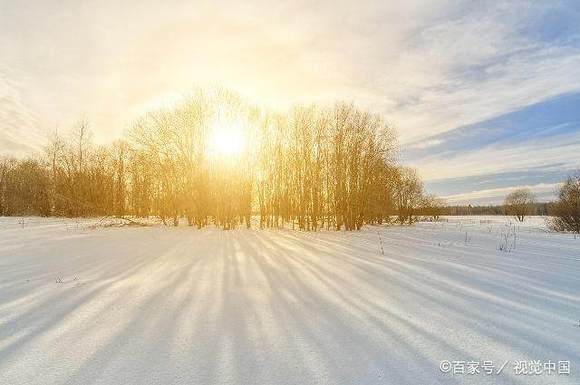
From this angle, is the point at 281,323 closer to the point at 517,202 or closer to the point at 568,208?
the point at 568,208

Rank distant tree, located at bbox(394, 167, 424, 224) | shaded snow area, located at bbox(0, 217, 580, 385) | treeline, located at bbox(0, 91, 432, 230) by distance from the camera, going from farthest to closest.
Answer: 1. distant tree, located at bbox(394, 167, 424, 224)
2. treeline, located at bbox(0, 91, 432, 230)
3. shaded snow area, located at bbox(0, 217, 580, 385)

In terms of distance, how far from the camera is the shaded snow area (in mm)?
3029

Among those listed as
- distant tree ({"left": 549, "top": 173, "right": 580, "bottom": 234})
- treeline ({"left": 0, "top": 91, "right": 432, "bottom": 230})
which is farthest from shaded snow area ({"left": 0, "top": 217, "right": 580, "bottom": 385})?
distant tree ({"left": 549, "top": 173, "right": 580, "bottom": 234})

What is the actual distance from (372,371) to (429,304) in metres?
2.17

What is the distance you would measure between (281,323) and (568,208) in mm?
35499

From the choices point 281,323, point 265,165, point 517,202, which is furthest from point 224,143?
point 517,202

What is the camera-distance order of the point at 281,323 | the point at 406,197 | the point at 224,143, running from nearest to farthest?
the point at 281,323
the point at 224,143
the point at 406,197

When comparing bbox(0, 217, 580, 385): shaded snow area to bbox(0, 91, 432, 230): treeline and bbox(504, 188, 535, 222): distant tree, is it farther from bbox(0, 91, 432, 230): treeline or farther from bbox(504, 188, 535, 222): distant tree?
bbox(504, 188, 535, 222): distant tree

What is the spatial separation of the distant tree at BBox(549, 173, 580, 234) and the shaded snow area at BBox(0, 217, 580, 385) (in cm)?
2836

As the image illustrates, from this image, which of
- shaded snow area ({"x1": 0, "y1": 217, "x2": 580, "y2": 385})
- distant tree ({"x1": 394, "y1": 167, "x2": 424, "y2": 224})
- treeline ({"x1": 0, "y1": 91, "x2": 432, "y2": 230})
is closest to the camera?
shaded snow area ({"x1": 0, "y1": 217, "x2": 580, "y2": 385})

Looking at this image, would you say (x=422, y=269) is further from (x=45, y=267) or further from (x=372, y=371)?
(x=45, y=267)

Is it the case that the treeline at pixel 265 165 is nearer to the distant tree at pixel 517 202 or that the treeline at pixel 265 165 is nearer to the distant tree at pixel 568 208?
the distant tree at pixel 568 208

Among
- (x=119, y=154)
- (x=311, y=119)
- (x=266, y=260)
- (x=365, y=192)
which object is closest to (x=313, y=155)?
(x=311, y=119)

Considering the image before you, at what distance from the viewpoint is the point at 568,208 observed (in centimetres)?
2945
